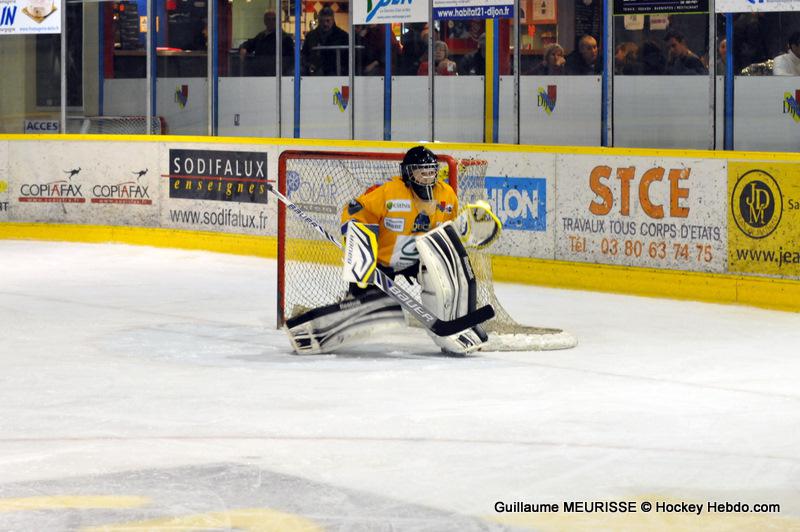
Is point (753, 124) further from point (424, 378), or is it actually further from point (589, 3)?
point (424, 378)

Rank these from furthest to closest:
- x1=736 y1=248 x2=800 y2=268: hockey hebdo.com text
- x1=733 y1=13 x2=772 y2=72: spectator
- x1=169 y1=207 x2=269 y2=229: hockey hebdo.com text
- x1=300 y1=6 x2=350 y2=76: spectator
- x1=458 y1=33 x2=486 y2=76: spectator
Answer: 1. x1=300 y1=6 x2=350 y2=76: spectator
2. x1=169 y1=207 x2=269 y2=229: hockey hebdo.com text
3. x1=458 y1=33 x2=486 y2=76: spectator
4. x1=733 y1=13 x2=772 y2=72: spectator
5. x1=736 y1=248 x2=800 y2=268: hockey hebdo.com text

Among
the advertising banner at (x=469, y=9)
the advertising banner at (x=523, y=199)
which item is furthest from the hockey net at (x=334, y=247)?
the advertising banner at (x=469, y=9)

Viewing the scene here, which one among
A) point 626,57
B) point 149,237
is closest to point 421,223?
point 626,57

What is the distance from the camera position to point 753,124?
10.4m

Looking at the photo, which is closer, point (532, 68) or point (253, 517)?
point (253, 517)

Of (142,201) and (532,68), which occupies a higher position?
(532,68)

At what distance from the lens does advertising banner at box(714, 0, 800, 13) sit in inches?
388

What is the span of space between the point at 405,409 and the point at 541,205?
4975mm

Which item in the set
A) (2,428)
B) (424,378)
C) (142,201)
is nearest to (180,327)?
(424,378)

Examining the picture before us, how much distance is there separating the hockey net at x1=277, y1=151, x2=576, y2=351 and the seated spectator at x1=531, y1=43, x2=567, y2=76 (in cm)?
217

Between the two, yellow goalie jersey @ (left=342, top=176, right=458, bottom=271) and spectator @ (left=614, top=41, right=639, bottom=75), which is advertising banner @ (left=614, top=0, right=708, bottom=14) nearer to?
spectator @ (left=614, top=41, right=639, bottom=75)

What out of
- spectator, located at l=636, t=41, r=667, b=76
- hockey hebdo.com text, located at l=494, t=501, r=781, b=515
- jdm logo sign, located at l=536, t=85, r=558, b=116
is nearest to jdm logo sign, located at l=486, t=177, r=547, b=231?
jdm logo sign, located at l=536, t=85, r=558, b=116

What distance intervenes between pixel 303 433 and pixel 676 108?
5930mm

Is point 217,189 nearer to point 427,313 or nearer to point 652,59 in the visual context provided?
point 652,59
